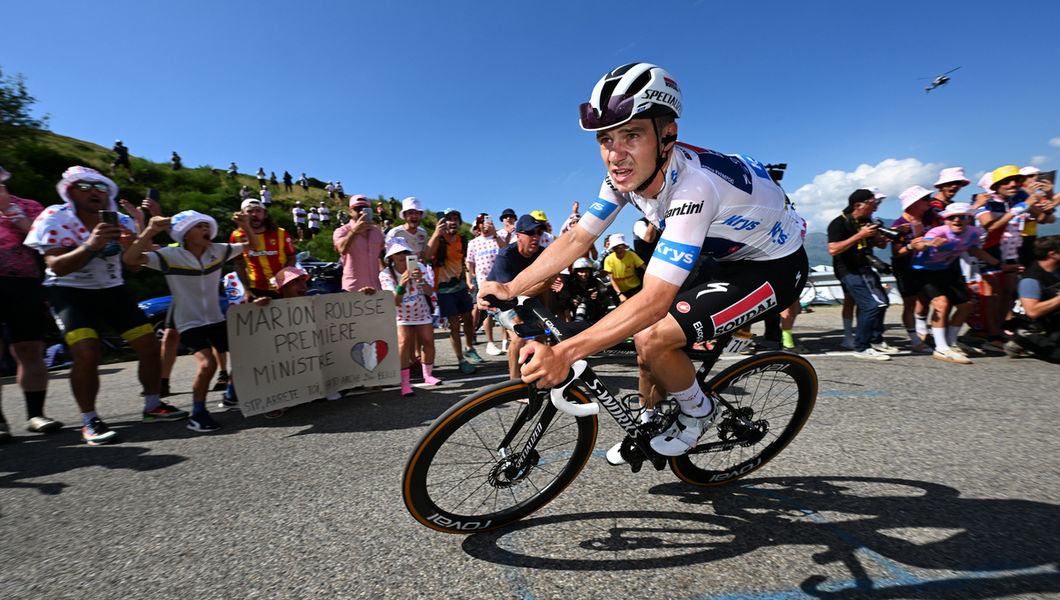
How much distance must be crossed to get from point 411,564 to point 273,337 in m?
3.28

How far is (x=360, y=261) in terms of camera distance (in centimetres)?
554

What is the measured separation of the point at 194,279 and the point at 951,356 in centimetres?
897

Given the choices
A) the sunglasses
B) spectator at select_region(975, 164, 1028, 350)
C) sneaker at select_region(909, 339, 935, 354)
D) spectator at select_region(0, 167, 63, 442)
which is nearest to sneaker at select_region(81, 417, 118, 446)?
spectator at select_region(0, 167, 63, 442)

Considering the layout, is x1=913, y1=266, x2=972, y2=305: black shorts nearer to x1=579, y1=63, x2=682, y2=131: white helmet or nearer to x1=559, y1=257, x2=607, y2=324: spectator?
x1=559, y1=257, x2=607, y2=324: spectator

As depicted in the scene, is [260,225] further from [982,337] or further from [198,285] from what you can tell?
[982,337]

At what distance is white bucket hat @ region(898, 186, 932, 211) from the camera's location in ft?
20.0

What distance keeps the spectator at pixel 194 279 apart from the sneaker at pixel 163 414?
0.38 metres

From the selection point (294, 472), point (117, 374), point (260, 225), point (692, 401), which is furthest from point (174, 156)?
point (692, 401)

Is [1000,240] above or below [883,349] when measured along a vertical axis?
above

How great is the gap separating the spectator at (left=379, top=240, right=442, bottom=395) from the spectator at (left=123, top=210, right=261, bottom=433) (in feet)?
5.79

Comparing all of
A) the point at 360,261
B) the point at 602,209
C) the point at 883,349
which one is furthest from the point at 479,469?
the point at 883,349

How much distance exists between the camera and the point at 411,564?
1986mm

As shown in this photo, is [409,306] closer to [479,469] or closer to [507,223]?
[479,469]

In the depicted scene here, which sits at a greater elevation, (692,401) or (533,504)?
(692,401)
